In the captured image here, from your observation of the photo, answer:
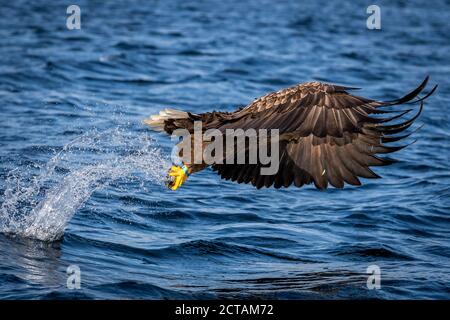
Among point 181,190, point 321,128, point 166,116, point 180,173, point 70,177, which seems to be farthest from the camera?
point 181,190

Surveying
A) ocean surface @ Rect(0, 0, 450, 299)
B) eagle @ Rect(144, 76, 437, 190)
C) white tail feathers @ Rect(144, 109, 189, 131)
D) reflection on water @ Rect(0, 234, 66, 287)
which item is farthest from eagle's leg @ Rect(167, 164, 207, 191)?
reflection on water @ Rect(0, 234, 66, 287)

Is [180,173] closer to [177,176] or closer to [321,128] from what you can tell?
[177,176]

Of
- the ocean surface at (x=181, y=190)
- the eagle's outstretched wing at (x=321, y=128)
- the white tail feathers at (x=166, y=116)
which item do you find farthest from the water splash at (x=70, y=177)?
the eagle's outstretched wing at (x=321, y=128)

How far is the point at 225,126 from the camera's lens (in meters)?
5.20

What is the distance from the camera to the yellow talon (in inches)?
226

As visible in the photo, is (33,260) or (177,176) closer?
(33,260)

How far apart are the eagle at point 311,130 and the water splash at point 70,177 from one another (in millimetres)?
1032

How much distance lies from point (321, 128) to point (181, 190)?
3.23 metres

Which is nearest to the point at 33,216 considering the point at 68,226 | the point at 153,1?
the point at 68,226

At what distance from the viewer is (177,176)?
5.75 metres

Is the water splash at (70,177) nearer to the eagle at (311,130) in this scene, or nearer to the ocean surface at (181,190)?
the ocean surface at (181,190)

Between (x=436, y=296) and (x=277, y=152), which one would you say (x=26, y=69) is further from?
(x=436, y=296)

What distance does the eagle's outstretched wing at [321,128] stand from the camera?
5.01 meters

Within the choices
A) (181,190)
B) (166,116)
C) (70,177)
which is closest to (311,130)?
(166,116)
